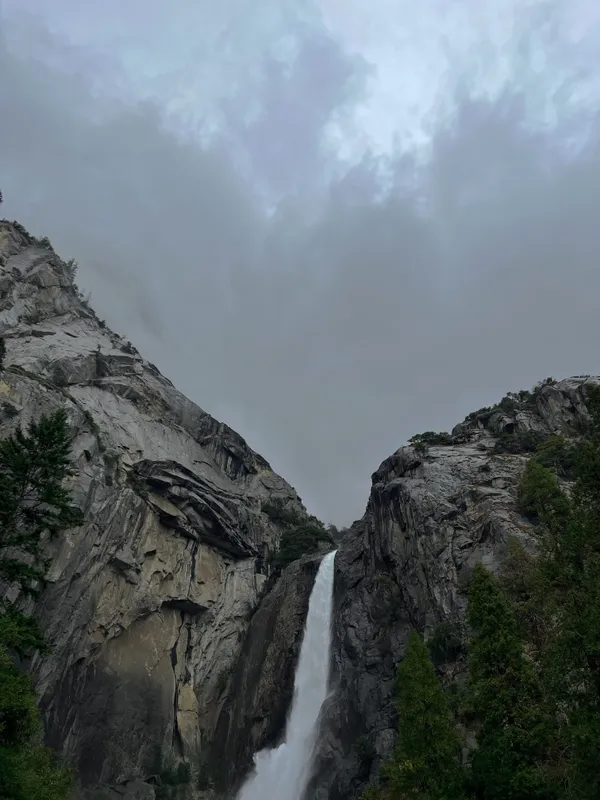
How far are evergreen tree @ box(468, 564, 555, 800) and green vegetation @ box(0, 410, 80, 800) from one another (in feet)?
47.2

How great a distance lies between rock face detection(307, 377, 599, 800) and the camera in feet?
116

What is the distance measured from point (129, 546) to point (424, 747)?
3079 cm

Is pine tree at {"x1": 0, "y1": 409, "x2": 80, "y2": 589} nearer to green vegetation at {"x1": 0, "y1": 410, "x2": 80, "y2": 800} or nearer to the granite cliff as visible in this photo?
green vegetation at {"x1": 0, "y1": 410, "x2": 80, "y2": 800}

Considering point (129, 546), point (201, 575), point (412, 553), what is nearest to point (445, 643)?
point (412, 553)

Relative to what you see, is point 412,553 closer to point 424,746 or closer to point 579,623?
point 424,746

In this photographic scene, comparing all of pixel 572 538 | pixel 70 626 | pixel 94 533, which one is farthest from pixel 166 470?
pixel 572 538

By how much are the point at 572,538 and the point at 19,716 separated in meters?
18.5

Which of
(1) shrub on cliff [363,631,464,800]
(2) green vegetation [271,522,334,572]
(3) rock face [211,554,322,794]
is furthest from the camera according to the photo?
(2) green vegetation [271,522,334,572]

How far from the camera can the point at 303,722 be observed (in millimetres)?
43812

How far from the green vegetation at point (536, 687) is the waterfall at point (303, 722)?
64.7ft

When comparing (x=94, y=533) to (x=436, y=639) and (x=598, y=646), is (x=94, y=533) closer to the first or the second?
(x=436, y=639)

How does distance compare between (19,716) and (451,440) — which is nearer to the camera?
(19,716)

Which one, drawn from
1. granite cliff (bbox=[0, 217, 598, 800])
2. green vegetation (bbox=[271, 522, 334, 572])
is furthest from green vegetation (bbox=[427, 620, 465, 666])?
green vegetation (bbox=[271, 522, 334, 572])

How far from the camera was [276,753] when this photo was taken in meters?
A: 42.8
